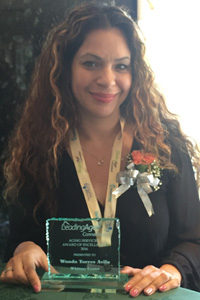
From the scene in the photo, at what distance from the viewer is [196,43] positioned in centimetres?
121

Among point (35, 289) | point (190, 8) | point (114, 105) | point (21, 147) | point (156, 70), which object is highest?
point (190, 8)

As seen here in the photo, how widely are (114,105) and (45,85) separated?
26 centimetres

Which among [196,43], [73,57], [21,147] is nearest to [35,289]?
[21,147]

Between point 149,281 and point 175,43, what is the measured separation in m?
0.78

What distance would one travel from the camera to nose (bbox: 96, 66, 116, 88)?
116 cm

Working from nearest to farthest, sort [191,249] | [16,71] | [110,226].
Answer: [110,226], [191,249], [16,71]

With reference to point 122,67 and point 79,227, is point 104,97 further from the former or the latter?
point 79,227

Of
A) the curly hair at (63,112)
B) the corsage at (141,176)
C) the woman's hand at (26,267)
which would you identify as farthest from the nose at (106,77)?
the woman's hand at (26,267)

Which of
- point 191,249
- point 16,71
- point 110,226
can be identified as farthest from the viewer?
point 16,71

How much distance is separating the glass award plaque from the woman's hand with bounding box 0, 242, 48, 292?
5cm

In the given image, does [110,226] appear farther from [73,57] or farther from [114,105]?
[73,57]

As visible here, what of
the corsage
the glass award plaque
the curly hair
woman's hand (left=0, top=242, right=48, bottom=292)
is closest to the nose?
the curly hair

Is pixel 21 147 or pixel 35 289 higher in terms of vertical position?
pixel 21 147

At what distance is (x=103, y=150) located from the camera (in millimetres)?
1259
